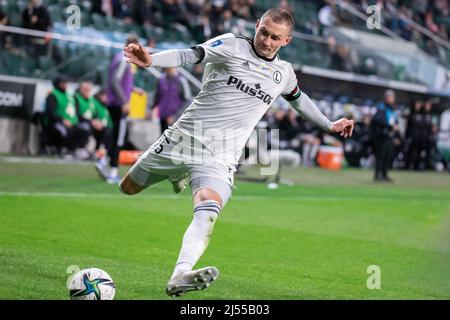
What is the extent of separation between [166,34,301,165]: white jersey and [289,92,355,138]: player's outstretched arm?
689 millimetres

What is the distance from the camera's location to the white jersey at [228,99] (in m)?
7.69

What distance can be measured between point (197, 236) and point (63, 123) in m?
13.4

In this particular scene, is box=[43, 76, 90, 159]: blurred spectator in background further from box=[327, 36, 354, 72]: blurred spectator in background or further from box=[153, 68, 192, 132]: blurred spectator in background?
box=[327, 36, 354, 72]: blurred spectator in background

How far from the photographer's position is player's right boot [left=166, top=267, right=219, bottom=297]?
6445 mm

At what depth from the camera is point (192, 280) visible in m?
6.53

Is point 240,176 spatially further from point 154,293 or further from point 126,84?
point 154,293

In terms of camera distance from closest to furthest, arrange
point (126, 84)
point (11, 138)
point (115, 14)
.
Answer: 1. point (126, 84)
2. point (11, 138)
3. point (115, 14)

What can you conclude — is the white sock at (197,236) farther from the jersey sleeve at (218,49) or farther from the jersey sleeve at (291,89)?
the jersey sleeve at (291,89)

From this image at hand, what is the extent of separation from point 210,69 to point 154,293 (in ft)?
6.44

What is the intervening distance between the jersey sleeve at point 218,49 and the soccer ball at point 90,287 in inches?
76.4

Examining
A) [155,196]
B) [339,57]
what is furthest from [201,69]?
[155,196]

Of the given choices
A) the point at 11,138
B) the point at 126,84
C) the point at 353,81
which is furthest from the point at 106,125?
the point at 353,81
